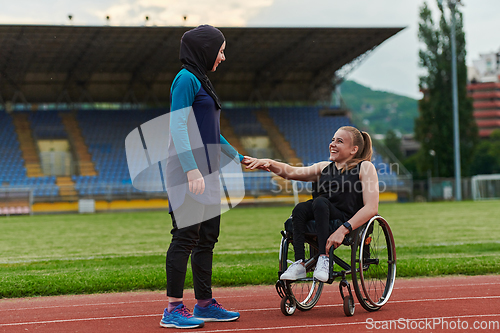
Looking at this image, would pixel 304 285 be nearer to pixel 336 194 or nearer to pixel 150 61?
pixel 336 194

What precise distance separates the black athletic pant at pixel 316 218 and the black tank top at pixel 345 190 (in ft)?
0.24

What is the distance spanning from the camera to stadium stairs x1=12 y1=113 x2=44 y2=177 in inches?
1133

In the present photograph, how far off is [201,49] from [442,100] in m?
35.4

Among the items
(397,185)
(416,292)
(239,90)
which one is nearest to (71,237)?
(416,292)

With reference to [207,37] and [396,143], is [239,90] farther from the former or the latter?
[396,143]

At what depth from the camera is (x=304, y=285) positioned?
4.75 meters

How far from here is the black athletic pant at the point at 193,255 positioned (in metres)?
3.87

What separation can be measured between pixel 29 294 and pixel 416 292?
12.6ft

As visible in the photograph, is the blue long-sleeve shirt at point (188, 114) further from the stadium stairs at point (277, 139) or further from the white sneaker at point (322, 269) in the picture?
the stadium stairs at point (277, 139)

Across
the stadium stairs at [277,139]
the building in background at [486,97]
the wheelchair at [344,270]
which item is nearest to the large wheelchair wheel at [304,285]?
the wheelchair at [344,270]

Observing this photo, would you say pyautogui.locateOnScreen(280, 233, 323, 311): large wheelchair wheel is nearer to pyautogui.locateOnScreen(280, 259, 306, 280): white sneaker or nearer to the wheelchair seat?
pyautogui.locateOnScreen(280, 259, 306, 280): white sneaker

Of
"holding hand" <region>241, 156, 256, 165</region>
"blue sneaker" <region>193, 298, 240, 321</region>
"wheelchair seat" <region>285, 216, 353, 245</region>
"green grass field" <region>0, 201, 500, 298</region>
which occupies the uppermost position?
"holding hand" <region>241, 156, 256, 165</region>

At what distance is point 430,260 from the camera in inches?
285

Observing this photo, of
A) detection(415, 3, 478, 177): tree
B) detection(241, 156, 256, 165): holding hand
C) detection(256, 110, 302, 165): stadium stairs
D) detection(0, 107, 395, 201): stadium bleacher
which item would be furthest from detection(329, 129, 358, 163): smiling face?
detection(415, 3, 478, 177): tree
